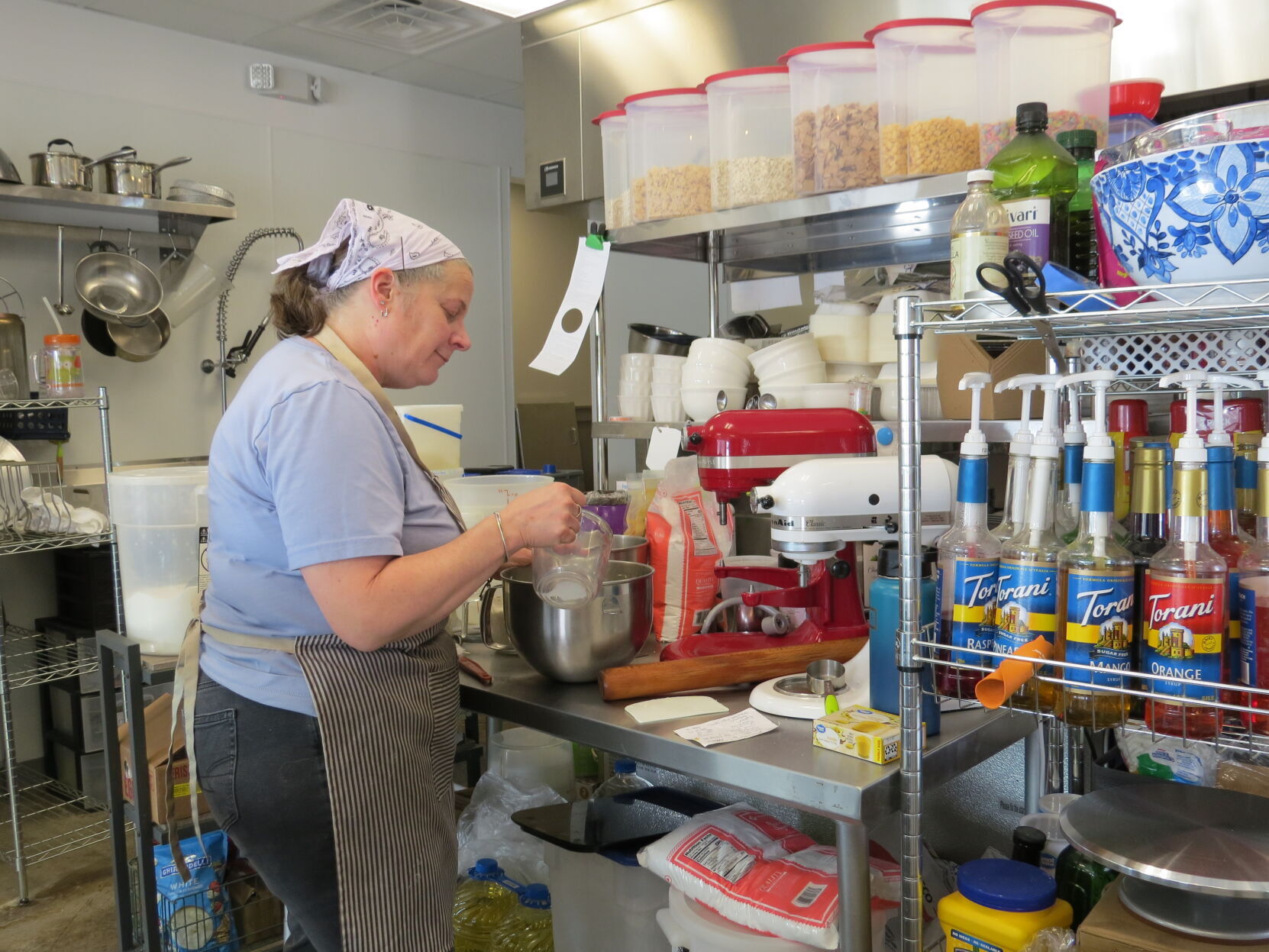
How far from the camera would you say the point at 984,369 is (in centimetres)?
193

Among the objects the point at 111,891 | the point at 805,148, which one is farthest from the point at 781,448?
the point at 111,891

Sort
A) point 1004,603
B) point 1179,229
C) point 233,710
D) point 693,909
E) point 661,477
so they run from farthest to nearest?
point 661,477
point 693,909
point 233,710
point 1004,603
point 1179,229

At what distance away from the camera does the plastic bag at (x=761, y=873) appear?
4.91 feet

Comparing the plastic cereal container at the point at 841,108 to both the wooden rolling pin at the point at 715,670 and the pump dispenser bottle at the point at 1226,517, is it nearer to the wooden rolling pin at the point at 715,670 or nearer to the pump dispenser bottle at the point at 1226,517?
the wooden rolling pin at the point at 715,670

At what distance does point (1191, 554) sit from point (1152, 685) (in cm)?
14

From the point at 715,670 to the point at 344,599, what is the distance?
629mm

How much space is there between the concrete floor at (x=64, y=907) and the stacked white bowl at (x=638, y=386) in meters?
1.95

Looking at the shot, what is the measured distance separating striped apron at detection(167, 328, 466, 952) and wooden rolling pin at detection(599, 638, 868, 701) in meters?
0.29

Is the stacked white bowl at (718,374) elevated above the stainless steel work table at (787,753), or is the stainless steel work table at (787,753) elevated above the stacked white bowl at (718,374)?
the stacked white bowl at (718,374)

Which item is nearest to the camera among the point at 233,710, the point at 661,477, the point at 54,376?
the point at 233,710

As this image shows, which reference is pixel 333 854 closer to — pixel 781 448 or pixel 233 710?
pixel 233 710

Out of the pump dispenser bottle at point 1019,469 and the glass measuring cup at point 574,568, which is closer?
the pump dispenser bottle at point 1019,469

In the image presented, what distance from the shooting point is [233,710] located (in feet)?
4.92

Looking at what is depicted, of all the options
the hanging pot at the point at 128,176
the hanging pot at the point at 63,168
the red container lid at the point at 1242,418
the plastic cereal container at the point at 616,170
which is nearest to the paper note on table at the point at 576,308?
the plastic cereal container at the point at 616,170
